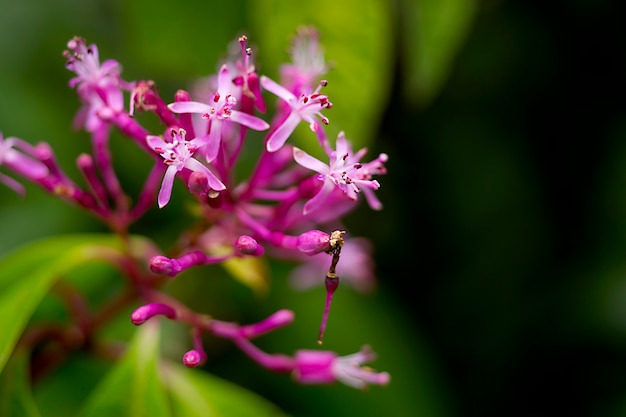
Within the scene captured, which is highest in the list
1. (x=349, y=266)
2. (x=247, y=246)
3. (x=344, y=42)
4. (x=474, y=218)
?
(x=474, y=218)

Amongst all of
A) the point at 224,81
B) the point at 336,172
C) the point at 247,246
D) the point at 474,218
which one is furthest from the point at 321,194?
the point at 474,218

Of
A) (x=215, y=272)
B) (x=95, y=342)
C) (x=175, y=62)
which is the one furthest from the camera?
(x=215, y=272)

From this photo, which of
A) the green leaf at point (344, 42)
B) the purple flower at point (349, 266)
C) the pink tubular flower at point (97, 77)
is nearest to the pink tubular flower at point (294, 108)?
the pink tubular flower at point (97, 77)

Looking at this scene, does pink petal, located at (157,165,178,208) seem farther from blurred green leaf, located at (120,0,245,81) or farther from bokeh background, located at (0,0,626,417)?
bokeh background, located at (0,0,626,417)

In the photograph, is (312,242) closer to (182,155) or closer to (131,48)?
(182,155)

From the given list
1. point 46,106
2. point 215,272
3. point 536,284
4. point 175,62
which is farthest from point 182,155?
point 536,284

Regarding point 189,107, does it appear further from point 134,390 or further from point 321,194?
point 134,390
